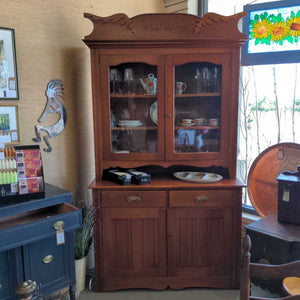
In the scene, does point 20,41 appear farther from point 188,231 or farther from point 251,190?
point 251,190

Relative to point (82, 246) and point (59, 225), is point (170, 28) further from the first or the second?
point (82, 246)

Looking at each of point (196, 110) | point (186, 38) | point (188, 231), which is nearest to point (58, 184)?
point (188, 231)

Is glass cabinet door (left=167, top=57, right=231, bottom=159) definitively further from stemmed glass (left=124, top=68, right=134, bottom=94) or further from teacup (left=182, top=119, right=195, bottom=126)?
stemmed glass (left=124, top=68, right=134, bottom=94)

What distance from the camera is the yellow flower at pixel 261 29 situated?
2.54m

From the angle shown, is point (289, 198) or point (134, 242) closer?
point (289, 198)

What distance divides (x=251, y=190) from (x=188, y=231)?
705 mm

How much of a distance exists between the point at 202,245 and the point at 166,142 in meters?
0.82

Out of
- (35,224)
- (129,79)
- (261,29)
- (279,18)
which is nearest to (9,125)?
(35,224)

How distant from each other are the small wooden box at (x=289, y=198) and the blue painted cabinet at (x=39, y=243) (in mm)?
1374

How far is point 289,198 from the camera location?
2.11m

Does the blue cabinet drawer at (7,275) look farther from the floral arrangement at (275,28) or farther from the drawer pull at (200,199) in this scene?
the floral arrangement at (275,28)

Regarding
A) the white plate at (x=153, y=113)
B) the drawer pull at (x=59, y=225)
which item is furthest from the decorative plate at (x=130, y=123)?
the drawer pull at (x=59, y=225)

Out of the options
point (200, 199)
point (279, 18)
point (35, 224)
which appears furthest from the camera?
point (279, 18)

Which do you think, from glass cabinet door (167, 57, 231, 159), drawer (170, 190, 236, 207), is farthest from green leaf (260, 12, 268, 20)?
drawer (170, 190, 236, 207)
